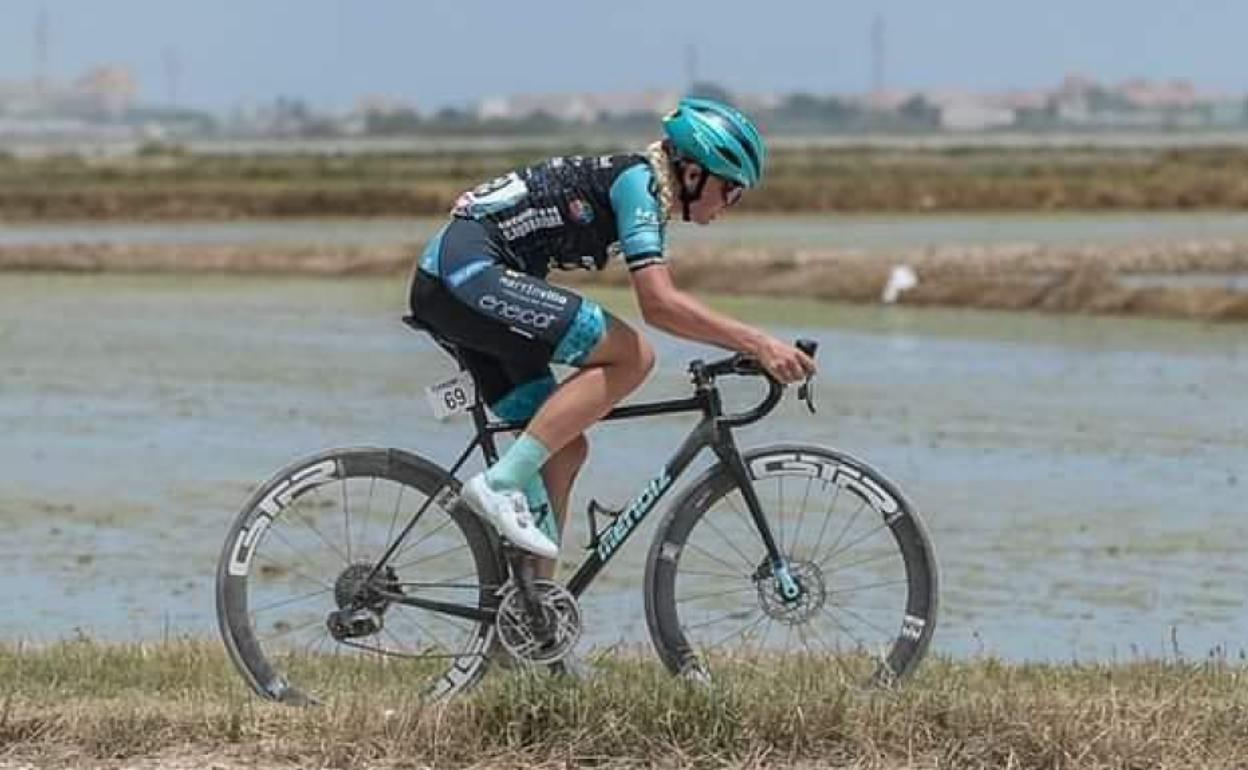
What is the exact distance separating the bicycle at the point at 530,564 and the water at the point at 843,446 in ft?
8.61

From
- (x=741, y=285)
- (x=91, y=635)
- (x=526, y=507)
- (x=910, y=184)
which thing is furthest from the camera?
(x=910, y=184)

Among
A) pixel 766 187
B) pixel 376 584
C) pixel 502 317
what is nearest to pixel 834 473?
pixel 502 317

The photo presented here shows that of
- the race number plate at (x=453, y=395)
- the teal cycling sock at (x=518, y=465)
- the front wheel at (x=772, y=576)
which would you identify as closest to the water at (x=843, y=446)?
the front wheel at (x=772, y=576)

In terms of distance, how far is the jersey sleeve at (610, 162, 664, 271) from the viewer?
6.16 meters

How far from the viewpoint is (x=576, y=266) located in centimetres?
649

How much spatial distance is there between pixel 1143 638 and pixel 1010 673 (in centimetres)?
261

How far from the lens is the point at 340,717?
5996 mm

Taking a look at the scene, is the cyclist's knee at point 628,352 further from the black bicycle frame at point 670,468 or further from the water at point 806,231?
the water at point 806,231

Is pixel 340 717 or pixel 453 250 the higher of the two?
pixel 453 250

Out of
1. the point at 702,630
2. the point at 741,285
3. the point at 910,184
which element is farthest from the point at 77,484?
the point at 910,184

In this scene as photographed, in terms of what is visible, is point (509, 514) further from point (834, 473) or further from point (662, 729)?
A: point (834, 473)

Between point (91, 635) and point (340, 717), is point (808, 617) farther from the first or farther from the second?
point (91, 635)

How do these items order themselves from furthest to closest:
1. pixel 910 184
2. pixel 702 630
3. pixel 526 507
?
pixel 910 184 → pixel 702 630 → pixel 526 507

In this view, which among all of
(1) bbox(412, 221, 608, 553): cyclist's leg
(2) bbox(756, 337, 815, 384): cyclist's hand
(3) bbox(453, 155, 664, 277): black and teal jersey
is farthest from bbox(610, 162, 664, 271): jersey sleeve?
(2) bbox(756, 337, 815, 384): cyclist's hand
